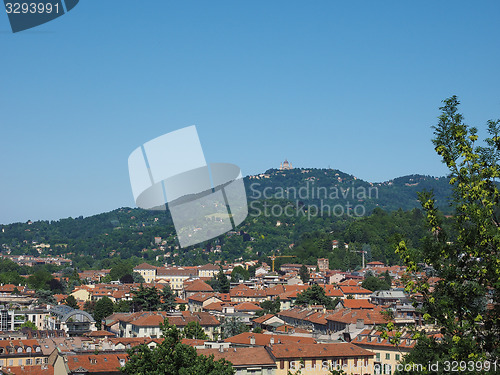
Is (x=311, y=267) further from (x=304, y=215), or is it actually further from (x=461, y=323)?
(x=461, y=323)

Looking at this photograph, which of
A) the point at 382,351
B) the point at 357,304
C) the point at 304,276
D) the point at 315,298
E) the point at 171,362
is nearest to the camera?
the point at 171,362

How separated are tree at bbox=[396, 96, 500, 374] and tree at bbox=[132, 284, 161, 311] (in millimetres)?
38241

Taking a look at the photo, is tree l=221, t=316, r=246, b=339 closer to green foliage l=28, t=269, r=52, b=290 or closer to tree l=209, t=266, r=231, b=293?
tree l=209, t=266, r=231, b=293

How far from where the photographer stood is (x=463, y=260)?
462 cm

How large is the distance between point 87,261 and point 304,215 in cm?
4157

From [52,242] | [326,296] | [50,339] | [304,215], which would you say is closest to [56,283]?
[326,296]

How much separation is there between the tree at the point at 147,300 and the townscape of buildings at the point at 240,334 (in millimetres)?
2432

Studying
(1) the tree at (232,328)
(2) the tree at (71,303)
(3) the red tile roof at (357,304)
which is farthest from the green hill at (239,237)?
(1) the tree at (232,328)

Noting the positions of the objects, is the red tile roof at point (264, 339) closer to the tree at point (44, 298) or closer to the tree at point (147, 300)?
the tree at point (147, 300)

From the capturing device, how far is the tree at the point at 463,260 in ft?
14.6

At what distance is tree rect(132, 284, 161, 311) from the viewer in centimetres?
4181

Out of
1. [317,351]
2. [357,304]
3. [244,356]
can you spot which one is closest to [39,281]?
[357,304]

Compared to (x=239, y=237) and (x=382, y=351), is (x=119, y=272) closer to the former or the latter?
(x=239, y=237)

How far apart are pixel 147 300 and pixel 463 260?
3870 cm
